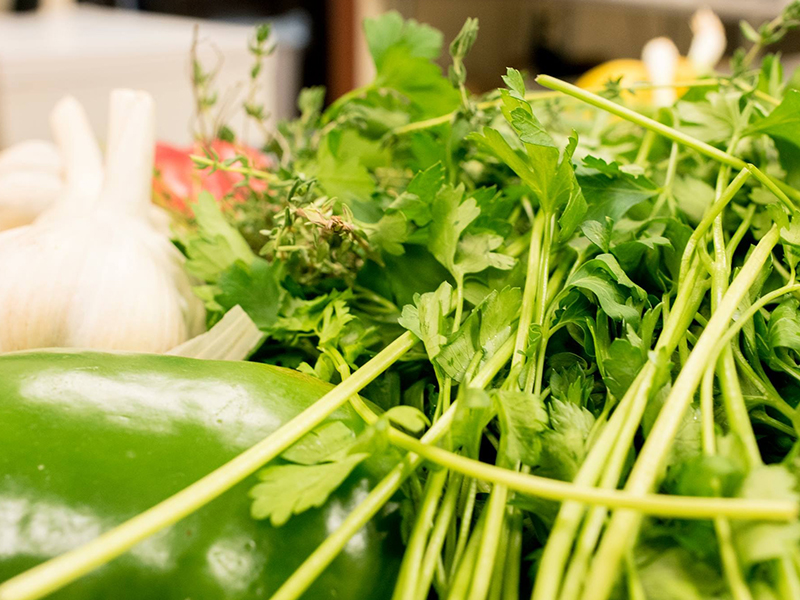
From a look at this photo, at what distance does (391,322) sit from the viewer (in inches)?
21.5

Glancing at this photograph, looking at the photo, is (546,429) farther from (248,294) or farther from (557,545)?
(248,294)

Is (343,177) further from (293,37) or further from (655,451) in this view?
(293,37)

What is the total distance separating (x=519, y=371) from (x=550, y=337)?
81 mm

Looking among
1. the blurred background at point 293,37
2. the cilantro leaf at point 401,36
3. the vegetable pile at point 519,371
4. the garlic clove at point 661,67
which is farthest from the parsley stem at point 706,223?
the blurred background at point 293,37

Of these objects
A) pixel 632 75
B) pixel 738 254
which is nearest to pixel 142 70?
pixel 632 75

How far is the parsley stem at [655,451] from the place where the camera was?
0.97 ft

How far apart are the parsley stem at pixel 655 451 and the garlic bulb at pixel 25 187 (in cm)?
72

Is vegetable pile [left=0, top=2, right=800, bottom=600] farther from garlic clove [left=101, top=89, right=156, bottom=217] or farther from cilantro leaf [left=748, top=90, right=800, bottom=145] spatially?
garlic clove [left=101, top=89, right=156, bottom=217]

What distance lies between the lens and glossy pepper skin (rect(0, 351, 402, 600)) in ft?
1.20

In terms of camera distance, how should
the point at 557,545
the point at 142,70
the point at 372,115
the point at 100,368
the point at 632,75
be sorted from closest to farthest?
the point at 557,545 → the point at 100,368 → the point at 372,115 → the point at 632,75 → the point at 142,70

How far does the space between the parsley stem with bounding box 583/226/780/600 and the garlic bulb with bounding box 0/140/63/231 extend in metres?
0.72

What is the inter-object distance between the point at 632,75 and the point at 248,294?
117 centimetres

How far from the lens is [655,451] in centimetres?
33

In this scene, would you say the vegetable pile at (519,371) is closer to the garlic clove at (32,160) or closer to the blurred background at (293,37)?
the garlic clove at (32,160)
